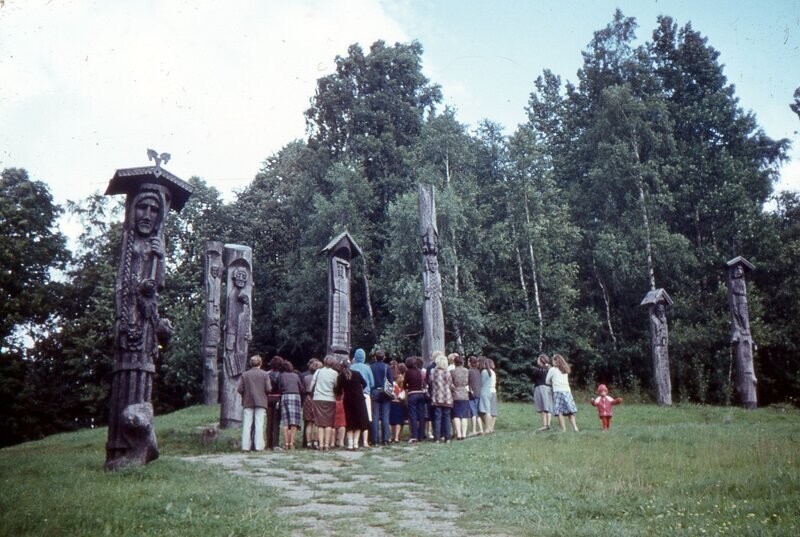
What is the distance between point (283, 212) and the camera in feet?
130

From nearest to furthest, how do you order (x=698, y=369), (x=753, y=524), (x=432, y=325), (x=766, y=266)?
(x=753, y=524) → (x=432, y=325) → (x=698, y=369) → (x=766, y=266)

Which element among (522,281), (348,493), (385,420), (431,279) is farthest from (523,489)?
(522,281)

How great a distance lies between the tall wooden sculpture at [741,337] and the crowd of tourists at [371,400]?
30.2 feet

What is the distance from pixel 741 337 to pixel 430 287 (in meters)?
11.6

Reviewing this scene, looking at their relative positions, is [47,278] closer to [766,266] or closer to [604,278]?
[604,278]

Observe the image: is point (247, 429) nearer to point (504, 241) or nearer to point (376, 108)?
point (504, 241)

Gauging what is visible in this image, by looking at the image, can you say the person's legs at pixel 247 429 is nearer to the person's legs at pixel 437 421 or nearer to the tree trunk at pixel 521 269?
the person's legs at pixel 437 421

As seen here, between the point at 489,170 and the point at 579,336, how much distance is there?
10439 millimetres

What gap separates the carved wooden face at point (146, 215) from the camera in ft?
33.6

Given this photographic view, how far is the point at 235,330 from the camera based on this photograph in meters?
17.2

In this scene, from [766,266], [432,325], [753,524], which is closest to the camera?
[753,524]

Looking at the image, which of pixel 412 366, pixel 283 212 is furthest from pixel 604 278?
pixel 412 366

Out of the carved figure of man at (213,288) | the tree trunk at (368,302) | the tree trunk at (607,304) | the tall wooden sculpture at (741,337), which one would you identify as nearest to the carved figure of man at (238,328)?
the carved figure of man at (213,288)

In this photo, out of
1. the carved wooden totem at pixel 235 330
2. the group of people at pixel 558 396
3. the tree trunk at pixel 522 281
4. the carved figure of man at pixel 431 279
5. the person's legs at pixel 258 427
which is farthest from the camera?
the tree trunk at pixel 522 281
